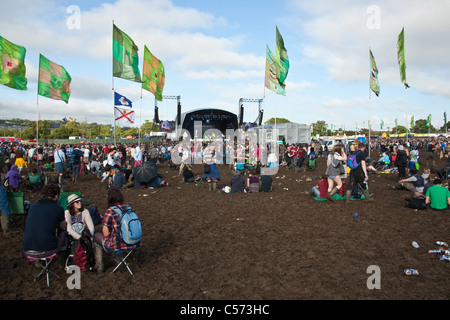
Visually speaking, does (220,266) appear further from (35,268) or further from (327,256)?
(35,268)

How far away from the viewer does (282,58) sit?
18906mm

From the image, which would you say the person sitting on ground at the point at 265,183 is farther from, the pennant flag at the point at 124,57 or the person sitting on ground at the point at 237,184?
the pennant flag at the point at 124,57

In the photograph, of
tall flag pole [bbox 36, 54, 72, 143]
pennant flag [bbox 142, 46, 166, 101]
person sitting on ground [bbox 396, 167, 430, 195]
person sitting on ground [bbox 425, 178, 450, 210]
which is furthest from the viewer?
pennant flag [bbox 142, 46, 166, 101]

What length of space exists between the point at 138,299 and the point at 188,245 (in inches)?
90.1

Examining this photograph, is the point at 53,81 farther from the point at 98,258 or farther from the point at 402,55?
the point at 402,55

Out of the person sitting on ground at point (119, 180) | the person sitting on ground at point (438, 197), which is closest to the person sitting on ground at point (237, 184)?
the person sitting on ground at point (119, 180)

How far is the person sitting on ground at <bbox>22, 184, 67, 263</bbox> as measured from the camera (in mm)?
4641

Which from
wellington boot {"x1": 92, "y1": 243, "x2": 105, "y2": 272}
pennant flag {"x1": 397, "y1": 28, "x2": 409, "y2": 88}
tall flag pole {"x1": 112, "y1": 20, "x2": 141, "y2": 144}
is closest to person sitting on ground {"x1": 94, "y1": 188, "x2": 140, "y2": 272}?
wellington boot {"x1": 92, "y1": 243, "x2": 105, "y2": 272}

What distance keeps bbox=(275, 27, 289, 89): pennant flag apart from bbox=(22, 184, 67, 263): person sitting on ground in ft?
53.1

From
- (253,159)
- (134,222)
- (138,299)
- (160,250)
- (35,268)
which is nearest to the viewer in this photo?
(138,299)

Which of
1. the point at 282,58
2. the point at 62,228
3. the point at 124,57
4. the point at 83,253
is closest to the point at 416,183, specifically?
the point at 282,58

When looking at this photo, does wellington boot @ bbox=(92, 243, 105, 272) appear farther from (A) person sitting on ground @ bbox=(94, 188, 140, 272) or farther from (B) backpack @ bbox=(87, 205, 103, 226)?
(B) backpack @ bbox=(87, 205, 103, 226)
